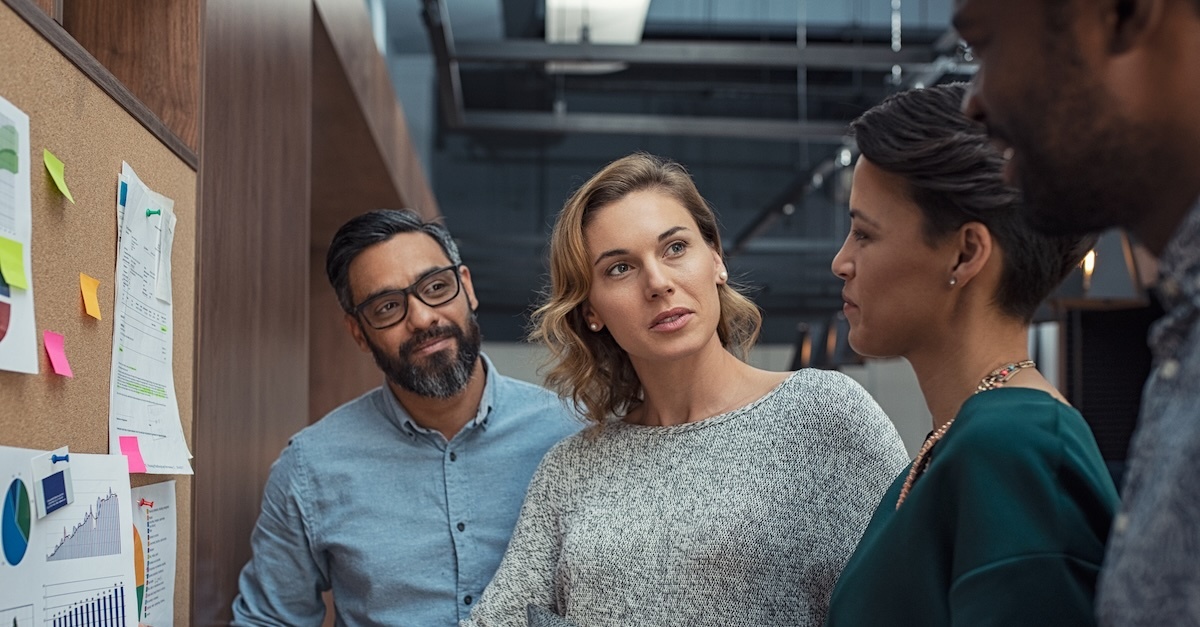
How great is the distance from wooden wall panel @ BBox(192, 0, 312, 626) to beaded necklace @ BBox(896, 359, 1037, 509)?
1.37 m

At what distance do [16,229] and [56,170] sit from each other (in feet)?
0.54

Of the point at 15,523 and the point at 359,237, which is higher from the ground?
the point at 359,237

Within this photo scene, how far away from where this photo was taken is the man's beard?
95.7 inches

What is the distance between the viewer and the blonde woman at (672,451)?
186 cm

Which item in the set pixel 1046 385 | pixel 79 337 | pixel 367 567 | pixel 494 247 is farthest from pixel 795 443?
pixel 494 247

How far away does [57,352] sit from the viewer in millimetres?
1523

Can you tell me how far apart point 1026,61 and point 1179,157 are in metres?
0.13

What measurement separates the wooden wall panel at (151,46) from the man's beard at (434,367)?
1.96 feet

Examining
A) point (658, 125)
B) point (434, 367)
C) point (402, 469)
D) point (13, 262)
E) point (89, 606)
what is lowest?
point (89, 606)

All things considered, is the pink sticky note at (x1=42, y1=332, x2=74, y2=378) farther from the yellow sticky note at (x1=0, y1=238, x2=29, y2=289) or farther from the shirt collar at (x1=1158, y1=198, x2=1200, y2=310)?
the shirt collar at (x1=1158, y1=198, x2=1200, y2=310)

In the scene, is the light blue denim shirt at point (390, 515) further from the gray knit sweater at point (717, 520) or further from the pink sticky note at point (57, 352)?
the pink sticky note at point (57, 352)

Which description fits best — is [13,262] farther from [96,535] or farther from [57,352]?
[96,535]

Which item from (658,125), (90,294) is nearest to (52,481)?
(90,294)

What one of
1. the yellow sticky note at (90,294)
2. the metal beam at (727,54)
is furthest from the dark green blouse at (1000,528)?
the metal beam at (727,54)
